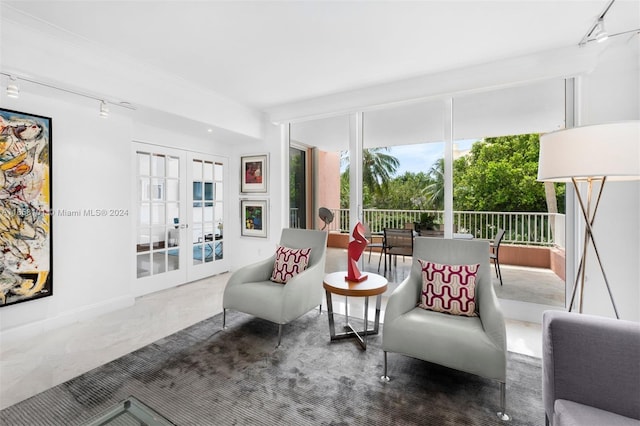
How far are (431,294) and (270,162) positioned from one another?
3.24 m

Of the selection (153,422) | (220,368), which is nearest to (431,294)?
(220,368)

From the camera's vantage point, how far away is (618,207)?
275 cm

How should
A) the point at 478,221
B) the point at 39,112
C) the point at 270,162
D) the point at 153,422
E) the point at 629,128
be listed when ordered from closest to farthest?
the point at 153,422
the point at 629,128
the point at 39,112
the point at 478,221
the point at 270,162

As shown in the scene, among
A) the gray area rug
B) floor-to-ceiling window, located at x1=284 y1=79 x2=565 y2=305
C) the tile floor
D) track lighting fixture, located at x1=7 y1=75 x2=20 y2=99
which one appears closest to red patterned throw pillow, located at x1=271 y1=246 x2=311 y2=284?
the tile floor

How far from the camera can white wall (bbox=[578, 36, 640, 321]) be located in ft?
8.87

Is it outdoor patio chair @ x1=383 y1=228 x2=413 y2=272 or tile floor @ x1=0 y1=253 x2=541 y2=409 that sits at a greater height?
outdoor patio chair @ x1=383 y1=228 x2=413 y2=272

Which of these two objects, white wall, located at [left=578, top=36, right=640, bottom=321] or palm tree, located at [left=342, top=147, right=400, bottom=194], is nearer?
white wall, located at [left=578, top=36, right=640, bottom=321]

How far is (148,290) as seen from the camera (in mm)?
3916

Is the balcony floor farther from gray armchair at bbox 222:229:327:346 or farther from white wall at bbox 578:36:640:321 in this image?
gray armchair at bbox 222:229:327:346

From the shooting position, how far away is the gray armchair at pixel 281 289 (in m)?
2.51

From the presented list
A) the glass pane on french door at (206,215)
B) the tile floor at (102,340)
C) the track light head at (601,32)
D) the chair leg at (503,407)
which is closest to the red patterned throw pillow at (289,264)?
the tile floor at (102,340)

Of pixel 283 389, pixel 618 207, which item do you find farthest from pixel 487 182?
pixel 283 389

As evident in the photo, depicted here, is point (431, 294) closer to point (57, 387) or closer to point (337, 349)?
point (337, 349)

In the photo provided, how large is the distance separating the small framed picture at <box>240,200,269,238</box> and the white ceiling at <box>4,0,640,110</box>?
2.03 meters
